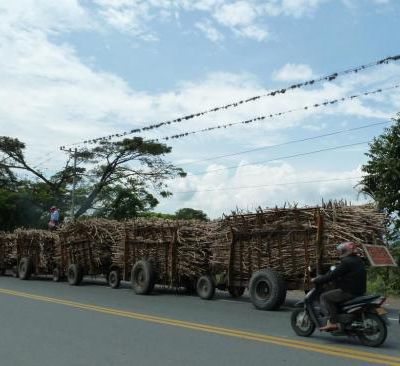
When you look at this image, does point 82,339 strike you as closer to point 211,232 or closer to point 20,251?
point 211,232

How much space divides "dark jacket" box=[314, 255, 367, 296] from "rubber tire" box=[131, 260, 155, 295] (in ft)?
26.5

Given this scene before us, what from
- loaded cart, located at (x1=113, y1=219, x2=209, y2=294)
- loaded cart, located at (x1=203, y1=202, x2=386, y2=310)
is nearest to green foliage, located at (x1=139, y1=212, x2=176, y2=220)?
loaded cart, located at (x1=113, y1=219, x2=209, y2=294)

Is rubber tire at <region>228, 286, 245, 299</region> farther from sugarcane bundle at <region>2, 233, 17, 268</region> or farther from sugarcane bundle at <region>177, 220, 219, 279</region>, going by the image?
sugarcane bundle at <region>2, 233, 17, 268</region>

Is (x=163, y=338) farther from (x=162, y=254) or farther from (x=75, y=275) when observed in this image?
(x=75, y=275)

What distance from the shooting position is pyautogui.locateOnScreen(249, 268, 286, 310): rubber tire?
12078 mm

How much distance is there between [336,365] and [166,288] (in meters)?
11.2

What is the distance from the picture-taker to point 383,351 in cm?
780

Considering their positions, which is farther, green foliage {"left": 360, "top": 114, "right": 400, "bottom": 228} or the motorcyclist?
green foliage {"left": 360, "top": 114, "right": 400, "bottom": 228}

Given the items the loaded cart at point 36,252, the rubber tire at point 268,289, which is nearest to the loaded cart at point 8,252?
the loaded cart at point 36,252

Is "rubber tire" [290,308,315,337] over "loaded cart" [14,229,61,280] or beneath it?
beneath

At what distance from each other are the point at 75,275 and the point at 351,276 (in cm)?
1267

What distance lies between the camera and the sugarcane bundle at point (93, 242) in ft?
60.1

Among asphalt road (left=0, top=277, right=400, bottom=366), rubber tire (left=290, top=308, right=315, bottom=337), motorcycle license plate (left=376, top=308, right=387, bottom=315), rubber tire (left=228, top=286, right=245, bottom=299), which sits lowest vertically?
asphalt road (left=0, top=277, right=400, bottom=366)

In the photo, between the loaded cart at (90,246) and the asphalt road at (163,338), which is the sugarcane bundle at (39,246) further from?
the asphalt road at (163,338)
